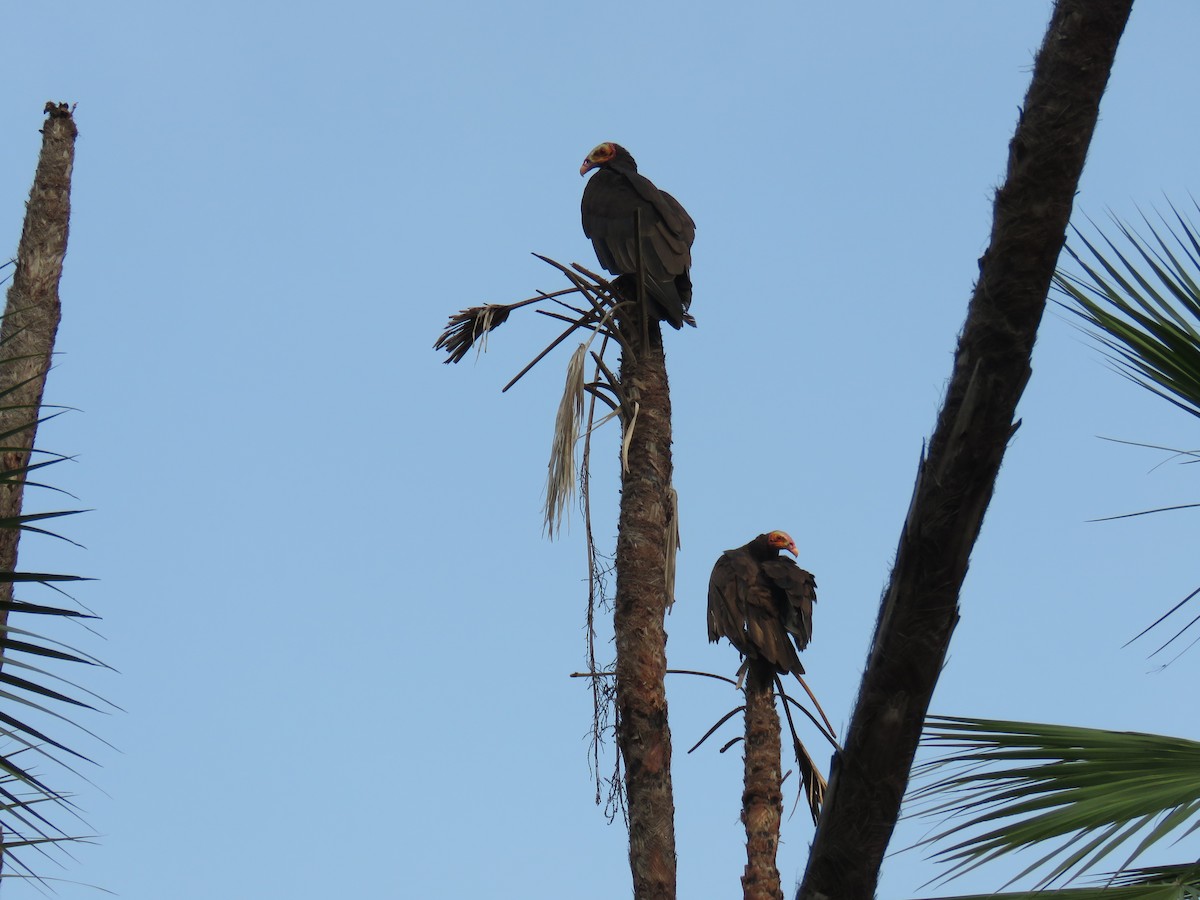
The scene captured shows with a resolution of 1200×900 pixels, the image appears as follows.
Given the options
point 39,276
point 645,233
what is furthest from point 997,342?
Result: point 645,233

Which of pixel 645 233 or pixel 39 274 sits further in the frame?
pixel 645 233

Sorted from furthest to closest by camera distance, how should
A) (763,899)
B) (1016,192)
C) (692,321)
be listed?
(692,321) < (763,899) < (1016,192)

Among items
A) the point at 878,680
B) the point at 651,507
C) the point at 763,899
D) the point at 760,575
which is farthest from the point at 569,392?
the point at 878,680

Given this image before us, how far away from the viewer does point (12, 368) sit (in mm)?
4992

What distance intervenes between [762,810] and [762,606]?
117 centimetres

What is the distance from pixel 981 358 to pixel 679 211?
599 cm

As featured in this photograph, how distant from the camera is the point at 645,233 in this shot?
297 inches

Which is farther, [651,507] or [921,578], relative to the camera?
[651,507]

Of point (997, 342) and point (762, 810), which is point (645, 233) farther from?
point (997, 342)

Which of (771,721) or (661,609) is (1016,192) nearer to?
(661,609)

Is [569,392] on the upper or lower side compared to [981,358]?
upper

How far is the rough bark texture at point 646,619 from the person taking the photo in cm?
624

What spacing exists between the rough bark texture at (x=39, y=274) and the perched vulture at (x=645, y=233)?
284cm

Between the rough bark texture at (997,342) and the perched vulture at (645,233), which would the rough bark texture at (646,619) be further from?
the rough bark texture at (997,342)
